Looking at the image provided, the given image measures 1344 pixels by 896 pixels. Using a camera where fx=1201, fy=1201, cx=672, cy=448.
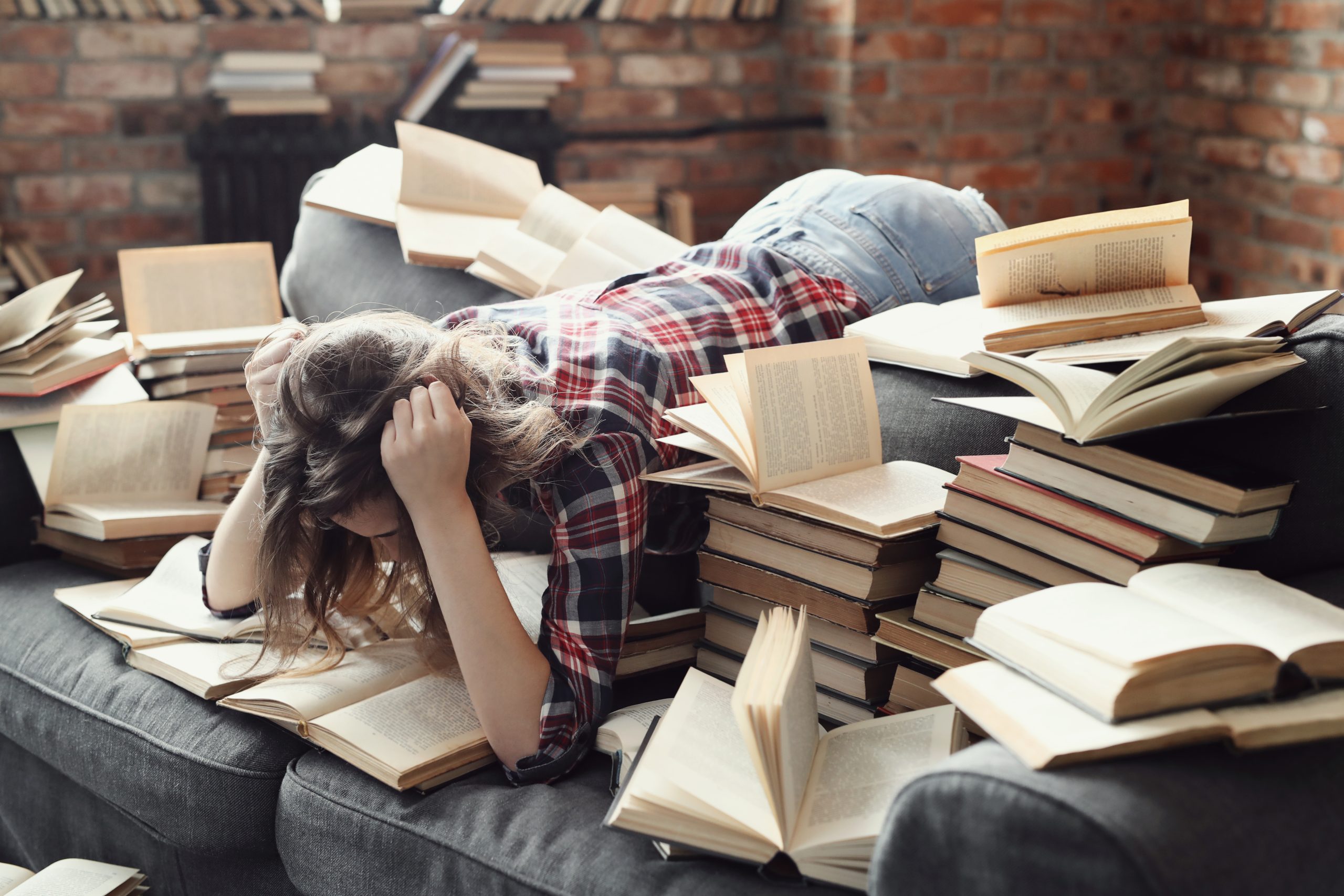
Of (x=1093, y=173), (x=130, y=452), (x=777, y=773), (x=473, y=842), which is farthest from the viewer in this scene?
(x=1093, y=173)

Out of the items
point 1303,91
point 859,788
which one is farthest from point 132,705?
point 1303,91

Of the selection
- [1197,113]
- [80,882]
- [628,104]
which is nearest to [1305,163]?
[1197,113]

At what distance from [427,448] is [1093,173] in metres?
2.49

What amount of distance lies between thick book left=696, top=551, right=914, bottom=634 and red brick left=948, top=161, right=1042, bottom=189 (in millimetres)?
1991

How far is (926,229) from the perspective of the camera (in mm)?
1608

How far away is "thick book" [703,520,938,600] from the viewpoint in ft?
3.45

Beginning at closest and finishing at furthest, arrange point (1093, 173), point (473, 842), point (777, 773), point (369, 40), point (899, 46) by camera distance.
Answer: point (777, 773) < point (473, 842) < point (369, 40) < point (899, 46) < point (1093, 173)

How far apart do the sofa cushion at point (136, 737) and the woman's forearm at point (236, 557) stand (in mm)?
91

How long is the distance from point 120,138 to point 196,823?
190 cm

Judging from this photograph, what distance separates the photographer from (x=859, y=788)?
35.8 inches

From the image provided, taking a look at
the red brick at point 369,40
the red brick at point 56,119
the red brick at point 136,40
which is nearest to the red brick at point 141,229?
the red brick at point 56,119

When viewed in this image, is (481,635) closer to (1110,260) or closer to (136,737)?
(136,737)

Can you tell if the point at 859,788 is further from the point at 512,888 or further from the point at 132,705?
the point at 132,705

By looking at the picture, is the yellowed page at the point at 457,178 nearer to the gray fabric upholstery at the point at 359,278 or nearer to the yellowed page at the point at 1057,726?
the gray fabric upholstery at the point at 359,278
